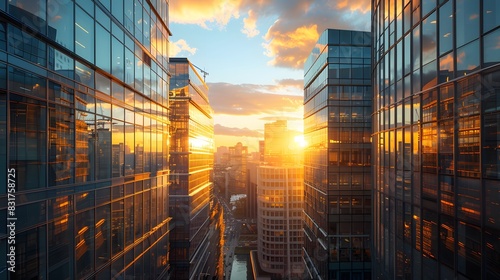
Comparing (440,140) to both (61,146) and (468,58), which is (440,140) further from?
(61,146)

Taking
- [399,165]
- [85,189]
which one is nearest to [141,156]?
[85,189]

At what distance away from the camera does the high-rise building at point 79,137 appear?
9.32m

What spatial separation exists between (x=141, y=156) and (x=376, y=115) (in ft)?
49.6

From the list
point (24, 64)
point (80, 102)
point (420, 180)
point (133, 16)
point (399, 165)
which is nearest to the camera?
point (24, 64)

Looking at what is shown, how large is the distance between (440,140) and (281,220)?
2832 inches

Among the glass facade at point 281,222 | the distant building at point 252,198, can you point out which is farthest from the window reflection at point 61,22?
the distant building at point 252,198

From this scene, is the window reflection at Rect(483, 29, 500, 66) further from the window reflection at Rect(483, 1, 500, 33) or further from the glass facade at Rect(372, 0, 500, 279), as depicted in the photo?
the window reflection at Rect(483, 1, 500, 33)

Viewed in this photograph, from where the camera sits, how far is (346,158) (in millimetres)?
33469

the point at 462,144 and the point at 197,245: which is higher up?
the point at 462,144

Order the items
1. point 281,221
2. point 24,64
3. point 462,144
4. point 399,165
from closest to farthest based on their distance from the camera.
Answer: point 24,64
point 462,144
point 399,165
point 281,221

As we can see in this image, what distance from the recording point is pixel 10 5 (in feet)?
29.5

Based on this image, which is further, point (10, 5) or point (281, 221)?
point (281, 221)

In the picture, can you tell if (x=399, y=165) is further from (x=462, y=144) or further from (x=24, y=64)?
(x=24, y=64)

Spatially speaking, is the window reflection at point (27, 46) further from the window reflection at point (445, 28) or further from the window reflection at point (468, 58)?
the window reflection at point (445, 28)
